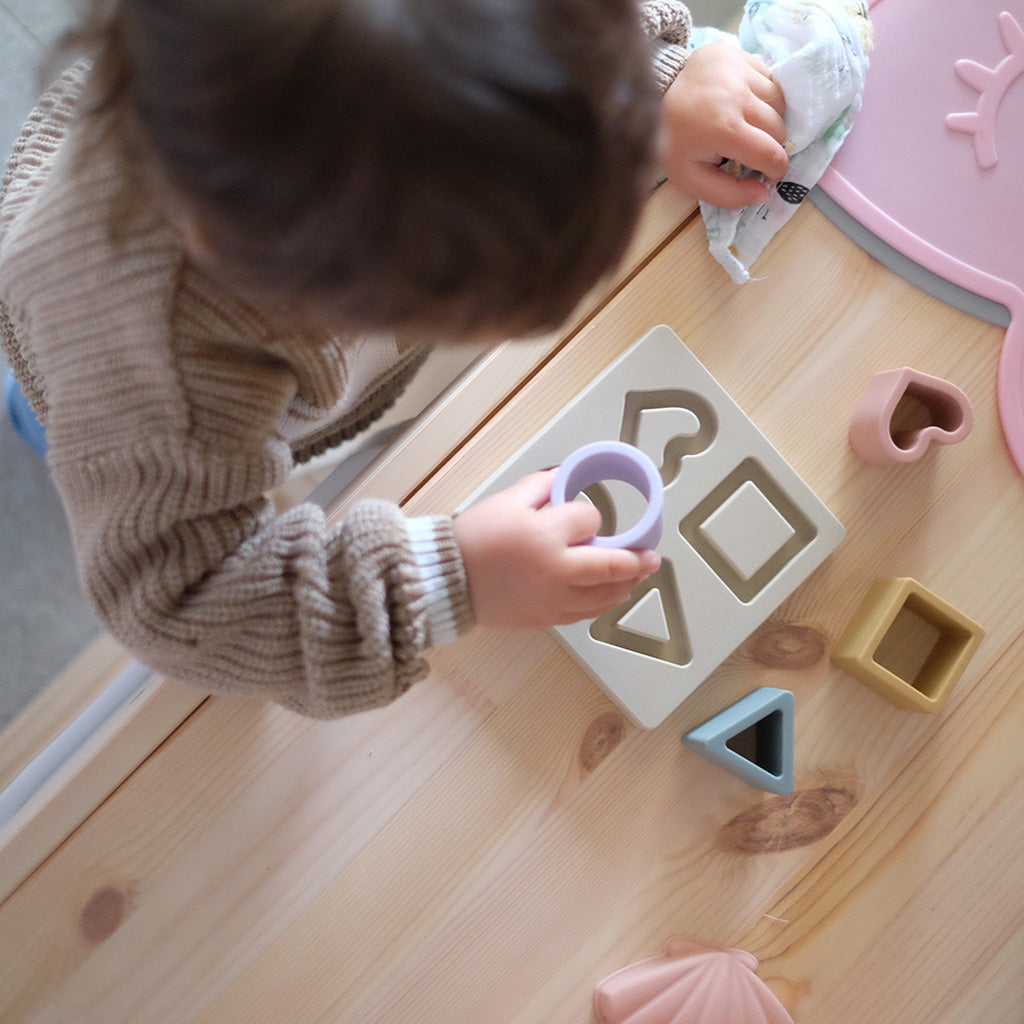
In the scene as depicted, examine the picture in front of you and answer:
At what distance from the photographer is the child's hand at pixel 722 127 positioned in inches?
19.6

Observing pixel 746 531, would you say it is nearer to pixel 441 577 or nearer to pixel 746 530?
pixel 746 530

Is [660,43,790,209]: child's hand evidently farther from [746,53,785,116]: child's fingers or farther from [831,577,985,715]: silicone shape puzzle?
[831,577,985,715]: silicone shape puzzle

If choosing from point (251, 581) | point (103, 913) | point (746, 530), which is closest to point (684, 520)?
point (746, 530)

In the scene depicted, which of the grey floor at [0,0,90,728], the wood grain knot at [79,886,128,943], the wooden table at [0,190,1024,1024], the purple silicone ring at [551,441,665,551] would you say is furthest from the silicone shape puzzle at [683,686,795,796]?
the grey floor at [0,0,90,728]

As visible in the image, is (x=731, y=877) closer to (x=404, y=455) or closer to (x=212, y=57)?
(x=404, y=455)

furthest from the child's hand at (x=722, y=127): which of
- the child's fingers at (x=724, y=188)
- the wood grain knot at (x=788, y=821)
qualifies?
the wood grain knot at (x=788, y=821)

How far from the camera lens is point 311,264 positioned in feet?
0.84

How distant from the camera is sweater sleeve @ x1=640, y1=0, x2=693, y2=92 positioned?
498 millimetres

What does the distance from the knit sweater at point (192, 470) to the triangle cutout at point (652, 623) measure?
0.10 meters

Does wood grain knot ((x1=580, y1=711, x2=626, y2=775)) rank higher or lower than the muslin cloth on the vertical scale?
lower

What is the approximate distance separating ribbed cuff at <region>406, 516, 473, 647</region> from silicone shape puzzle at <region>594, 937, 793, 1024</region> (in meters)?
0.22

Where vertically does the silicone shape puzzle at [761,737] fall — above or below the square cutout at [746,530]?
below

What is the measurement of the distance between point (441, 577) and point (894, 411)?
309 mm

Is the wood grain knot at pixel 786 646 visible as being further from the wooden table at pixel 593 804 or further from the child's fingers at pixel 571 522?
the child's fingers at pixel 571 522
